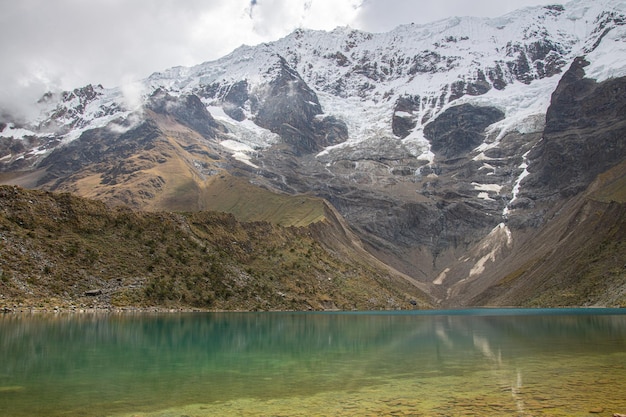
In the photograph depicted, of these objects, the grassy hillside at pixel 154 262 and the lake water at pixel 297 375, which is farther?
the grassy hillside at pixel 154 262

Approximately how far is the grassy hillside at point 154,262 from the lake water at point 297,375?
33090 mm

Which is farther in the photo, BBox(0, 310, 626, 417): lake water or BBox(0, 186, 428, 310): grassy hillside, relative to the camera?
BBox(0, 186, 428, 310): grassy hillside

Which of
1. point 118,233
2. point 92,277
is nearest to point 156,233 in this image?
point 118,233

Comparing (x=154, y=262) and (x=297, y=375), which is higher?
(x=154, y=262)

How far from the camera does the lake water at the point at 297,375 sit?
74.6ft

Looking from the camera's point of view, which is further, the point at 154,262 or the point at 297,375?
the point at 154,262

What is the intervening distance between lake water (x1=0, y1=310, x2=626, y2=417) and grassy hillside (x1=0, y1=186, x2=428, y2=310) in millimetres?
33090

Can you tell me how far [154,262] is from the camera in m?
104

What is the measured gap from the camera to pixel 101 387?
26.4m

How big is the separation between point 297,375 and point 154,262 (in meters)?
78.8

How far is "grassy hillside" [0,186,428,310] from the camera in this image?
8525 cm

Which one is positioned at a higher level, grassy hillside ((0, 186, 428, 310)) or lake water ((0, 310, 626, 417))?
grassy hillside ((0, 186, 428, 310))

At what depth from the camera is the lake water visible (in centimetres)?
2273

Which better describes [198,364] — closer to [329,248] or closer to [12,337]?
[12,337]
